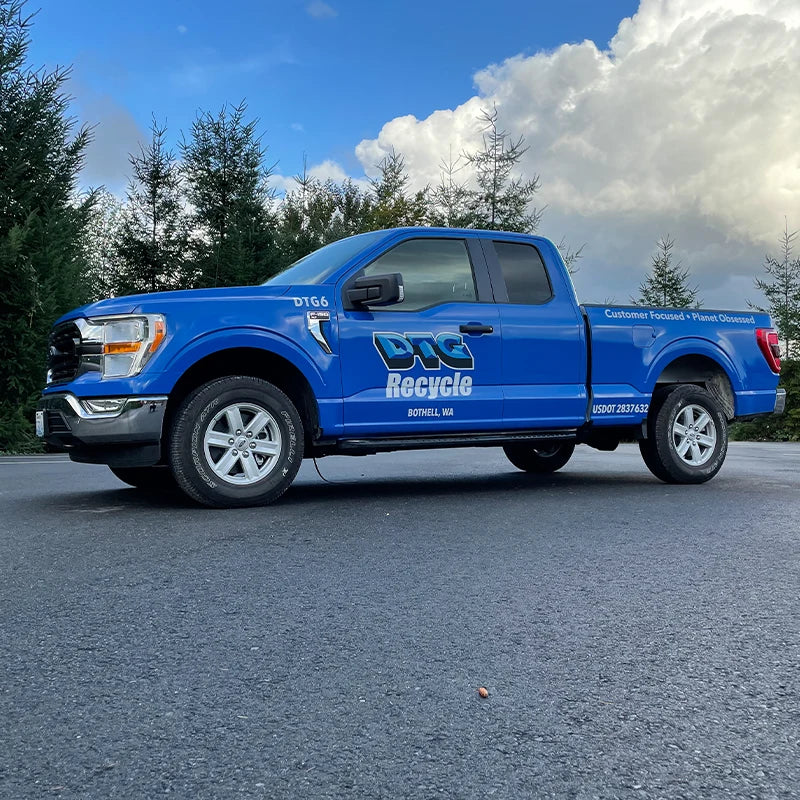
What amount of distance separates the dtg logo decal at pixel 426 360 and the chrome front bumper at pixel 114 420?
5.41ft

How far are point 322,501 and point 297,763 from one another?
191 inches

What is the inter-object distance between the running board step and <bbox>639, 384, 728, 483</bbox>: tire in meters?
0.81

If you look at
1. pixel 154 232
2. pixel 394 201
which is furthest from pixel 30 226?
pixel 394 201

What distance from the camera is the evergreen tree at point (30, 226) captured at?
15.8m

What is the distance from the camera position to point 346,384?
261 inches

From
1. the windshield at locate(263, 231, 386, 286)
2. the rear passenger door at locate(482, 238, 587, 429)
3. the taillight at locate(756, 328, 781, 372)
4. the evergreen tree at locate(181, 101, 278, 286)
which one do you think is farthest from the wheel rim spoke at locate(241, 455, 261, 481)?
the evergreen tree at locate(181, 101, 278, 286)

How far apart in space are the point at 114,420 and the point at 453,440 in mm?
2547

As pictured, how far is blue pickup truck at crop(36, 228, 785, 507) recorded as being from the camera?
6152 millimetres

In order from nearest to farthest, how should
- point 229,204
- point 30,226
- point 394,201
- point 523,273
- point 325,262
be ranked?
1. point 325,262
2. point 523,273
3. point 30,226
4. point 229,204
5. point 394,201

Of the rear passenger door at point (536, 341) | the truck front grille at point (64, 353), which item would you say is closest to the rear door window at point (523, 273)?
the rear passenger door at point (536, 341)

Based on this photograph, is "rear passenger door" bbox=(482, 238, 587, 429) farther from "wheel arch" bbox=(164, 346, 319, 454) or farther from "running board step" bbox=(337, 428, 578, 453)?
"wheel arch" bbox=(164, 346, 319, 454)

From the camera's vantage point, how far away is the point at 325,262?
23.8 ft

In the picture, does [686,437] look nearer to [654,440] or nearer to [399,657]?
[654,440]

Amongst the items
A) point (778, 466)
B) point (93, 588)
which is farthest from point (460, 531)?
point (778, 466)
